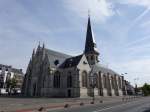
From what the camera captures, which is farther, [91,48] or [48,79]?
[91,48]

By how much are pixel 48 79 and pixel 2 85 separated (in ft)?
155

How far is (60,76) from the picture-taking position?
209 feet

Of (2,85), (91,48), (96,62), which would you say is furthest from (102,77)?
(2,85)

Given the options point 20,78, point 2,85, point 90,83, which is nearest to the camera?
point 90,83

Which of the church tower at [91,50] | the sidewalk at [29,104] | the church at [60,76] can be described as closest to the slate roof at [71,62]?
the church at [60,76]

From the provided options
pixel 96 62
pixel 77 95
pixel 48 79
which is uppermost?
pixel 96 62

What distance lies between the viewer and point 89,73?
67250mm

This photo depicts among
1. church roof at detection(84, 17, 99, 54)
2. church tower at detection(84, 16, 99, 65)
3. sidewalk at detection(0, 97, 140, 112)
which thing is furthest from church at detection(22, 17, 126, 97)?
sidewalk at detection(0, 97, 140, 112)

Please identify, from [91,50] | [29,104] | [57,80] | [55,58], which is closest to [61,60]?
[55,58]

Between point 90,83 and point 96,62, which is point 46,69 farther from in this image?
point 96,62

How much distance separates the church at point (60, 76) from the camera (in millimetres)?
60522

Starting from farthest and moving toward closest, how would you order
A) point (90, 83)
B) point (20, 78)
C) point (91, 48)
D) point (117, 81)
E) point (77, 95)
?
point (20, 78) → point (117, 81) → point (91, 48) → point (90, 83) → point (77, 95)

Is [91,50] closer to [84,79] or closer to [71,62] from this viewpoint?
[71,62]

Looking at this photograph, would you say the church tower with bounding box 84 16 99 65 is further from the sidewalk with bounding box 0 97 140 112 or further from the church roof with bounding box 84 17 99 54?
A: the sidewalk with bounding box 0 97 140 112
